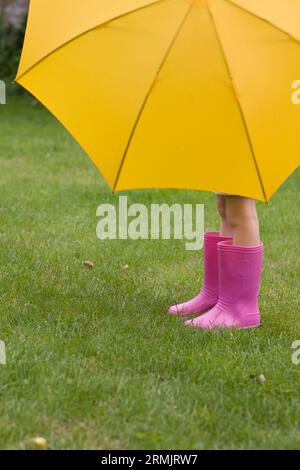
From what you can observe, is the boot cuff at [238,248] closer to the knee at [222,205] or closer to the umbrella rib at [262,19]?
the knee at [222,205]

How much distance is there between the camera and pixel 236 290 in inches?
147

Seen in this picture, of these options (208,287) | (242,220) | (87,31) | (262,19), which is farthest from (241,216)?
(87,31)

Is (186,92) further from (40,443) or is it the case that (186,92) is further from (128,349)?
(40,443)

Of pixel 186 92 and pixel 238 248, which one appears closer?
pixel 186 92

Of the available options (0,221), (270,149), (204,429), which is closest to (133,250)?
(0,221)

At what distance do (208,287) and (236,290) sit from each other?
0.26m

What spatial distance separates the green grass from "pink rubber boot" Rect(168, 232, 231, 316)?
0.33 feet

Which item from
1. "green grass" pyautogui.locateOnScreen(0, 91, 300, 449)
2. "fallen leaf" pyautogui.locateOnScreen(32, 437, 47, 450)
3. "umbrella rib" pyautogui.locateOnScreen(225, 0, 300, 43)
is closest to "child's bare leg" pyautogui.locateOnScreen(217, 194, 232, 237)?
"green grass" pyautogui.locateOnScreen(0, 91, 300, 449)

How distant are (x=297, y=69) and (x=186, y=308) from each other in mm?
1226

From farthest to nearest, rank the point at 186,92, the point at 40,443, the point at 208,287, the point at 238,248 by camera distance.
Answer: the point at 208,287, the point at 238,248, the point at 186,92, the point at 40,443

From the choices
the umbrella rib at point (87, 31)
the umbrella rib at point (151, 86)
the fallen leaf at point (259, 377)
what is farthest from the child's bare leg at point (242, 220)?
the umbrella rib at point (87, 31)

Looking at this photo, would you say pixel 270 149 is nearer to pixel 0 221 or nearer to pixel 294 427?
pixel 294 427

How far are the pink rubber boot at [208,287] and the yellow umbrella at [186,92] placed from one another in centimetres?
73

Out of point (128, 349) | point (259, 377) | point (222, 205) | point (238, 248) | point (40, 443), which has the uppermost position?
point (222, 205)
